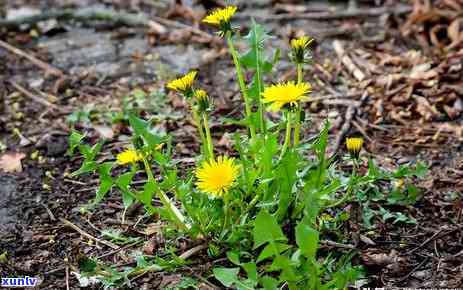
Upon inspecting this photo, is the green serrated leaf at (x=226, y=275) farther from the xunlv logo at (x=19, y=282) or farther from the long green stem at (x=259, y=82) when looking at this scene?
the xunlv logo at (x=19, y=282)

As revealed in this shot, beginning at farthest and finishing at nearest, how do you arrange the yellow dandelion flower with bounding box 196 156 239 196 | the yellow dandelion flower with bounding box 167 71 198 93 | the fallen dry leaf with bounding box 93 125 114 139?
the fallen dry leaf with bounding box 93 125 114 139 < the yellow dandelion flower with bounding box 167 71 198 93 < the yellow dandelion flower with bounding box 196 156 239 196

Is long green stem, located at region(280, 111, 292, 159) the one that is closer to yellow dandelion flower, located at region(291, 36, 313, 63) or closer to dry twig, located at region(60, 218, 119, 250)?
yellow dandelion flower, located at region(291, 36, 313, 63)

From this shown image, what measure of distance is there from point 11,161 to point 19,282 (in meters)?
0.93

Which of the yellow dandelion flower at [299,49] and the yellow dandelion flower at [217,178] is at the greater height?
the yellow dandelion flower at [299,49]

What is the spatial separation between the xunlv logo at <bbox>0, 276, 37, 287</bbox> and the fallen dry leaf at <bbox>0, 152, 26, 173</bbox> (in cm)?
82

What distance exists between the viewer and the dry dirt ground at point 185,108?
2465 mm

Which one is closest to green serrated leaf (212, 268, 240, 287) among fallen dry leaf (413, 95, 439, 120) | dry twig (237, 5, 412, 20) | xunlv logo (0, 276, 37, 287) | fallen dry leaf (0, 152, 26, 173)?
xunlv logo (0, 276, 37, 287)

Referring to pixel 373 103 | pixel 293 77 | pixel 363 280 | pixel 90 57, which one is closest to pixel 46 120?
pixel 90 57

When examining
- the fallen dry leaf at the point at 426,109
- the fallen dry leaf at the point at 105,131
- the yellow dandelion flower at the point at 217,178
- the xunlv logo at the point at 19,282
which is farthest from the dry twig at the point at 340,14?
the xunlv logo at the point at 19,282

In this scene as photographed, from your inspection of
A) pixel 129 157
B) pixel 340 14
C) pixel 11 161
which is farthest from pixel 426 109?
pixel 11 161

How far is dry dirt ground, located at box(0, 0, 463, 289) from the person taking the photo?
246cm

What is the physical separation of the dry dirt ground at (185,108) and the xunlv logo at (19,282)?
0.13 feet

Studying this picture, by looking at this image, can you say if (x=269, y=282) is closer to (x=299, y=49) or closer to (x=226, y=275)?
(x=226, y=275)

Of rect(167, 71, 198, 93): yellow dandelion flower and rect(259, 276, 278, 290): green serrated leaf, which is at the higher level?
rect(167, 71, 198, 93): yellow dandelion flower
